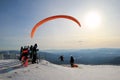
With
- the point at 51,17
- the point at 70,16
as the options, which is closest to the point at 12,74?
the point at 51,17

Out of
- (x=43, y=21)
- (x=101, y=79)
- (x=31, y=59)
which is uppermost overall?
(x=43, y=21)

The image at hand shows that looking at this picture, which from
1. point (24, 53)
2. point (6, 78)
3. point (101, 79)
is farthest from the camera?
point (24, 53)

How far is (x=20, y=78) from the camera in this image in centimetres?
1472

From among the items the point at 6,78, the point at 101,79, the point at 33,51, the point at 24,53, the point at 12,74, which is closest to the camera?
the point at 6,78

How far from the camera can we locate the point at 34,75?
16031 mm

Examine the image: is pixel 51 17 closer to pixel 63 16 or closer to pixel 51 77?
pixel 63 16

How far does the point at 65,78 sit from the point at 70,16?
588cm

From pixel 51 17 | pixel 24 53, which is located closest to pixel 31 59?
pixel 24 53

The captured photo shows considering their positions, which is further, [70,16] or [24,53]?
[24,53]

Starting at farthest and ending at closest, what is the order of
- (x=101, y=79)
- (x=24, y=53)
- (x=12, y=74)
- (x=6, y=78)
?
(x=24, y=53) < (x=101, y=79) < (x=12, y=74) < (x=6, y=78)

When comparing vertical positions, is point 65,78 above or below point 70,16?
below

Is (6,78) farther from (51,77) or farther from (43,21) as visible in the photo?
(43,21)

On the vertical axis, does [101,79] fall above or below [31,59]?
below

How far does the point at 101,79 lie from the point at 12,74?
8489 mm
